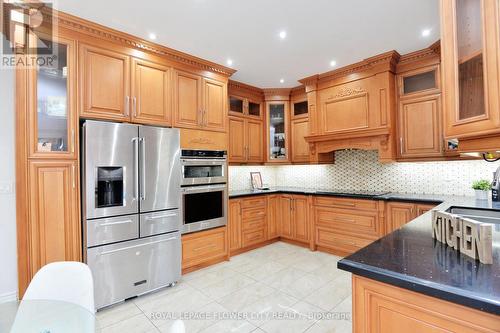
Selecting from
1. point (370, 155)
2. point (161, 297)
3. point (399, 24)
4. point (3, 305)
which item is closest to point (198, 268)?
point (161, 297)

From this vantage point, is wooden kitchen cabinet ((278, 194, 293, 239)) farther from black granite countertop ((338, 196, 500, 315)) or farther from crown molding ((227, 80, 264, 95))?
black granite countertop ((338, 196, 500, 315))

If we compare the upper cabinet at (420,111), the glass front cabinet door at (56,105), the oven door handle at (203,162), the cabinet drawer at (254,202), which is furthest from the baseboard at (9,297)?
the upper cabinet at (420,111)

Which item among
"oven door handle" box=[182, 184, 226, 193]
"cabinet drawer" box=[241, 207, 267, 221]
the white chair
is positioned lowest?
"cabinet drawer" box=[241, 207, 267, 221]

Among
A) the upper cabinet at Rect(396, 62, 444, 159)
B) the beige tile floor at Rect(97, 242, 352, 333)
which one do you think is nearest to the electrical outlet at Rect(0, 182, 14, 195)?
the beige tile floor at Rect(97, 242, 352, 333)

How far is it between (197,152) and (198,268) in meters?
1.50

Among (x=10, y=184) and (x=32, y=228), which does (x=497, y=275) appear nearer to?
(x=32, y=228)

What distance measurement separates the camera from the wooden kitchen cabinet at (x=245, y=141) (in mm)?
3988

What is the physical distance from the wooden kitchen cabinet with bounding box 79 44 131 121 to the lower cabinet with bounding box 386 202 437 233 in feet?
10.7

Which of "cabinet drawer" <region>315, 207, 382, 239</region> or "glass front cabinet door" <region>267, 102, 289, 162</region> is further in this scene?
"glass front cabinet door" <region>267, 102, 289, 162</region>

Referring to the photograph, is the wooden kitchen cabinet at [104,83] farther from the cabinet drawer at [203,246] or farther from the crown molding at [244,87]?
the crown molding at [244,87]

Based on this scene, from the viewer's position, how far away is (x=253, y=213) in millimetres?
3891

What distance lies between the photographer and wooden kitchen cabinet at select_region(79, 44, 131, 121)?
2.32 metres

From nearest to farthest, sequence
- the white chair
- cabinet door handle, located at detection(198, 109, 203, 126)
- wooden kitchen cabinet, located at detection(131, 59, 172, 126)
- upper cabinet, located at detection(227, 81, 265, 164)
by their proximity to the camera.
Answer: the white chair < wooden kitchen cabinet, located at detection(131, 59, 172, 126) < cabinet door handle, located at detection(198, 109, 203, 126) < upper cabinet, located at detection(227, 81, 265, 164)

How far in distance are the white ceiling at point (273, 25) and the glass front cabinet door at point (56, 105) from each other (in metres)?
0.43
